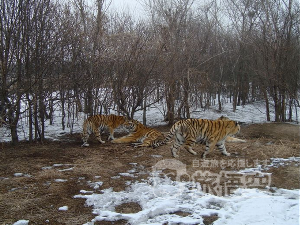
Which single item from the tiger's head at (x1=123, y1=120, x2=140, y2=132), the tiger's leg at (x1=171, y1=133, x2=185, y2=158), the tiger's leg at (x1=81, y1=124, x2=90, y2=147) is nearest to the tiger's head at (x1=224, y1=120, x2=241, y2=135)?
the tiger's leg at (x1=171, y1=133, x2=185, y2=158)

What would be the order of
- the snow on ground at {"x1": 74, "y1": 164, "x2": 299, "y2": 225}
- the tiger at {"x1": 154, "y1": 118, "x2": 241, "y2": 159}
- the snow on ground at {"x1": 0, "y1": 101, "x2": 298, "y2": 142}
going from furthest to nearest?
the snow on ground at {"x1": 0, "y1": 101, "x2": 298, "y2": 142}
the tiger at {"x1": 154, "y1": 118, "x2": 241, "y2": 159}
the snow on ground at {"x1": 74, "y1": 164, "x2": 299, "y2": 225}

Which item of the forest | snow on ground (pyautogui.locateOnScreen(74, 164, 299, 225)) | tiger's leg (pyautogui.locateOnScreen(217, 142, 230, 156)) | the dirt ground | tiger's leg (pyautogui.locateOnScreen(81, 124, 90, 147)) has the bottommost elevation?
snow on ground (pyautogui.locateOnScreen(74, 164, 299, 225))

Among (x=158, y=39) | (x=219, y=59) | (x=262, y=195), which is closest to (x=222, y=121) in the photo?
(x=262, y=195)

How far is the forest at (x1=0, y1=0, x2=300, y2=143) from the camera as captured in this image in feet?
27.2

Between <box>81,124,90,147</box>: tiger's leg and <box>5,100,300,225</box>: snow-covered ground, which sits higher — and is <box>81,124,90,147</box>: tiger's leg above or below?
above

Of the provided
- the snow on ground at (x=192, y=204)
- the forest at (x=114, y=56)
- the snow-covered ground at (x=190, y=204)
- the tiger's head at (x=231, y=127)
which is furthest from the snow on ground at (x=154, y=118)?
the snow on ground at (x=192, y=204)

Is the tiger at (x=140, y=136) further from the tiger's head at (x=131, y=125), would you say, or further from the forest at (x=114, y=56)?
the forest at (x=114, y=56)

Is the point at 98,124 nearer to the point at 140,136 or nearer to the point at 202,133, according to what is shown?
the point at 140,136

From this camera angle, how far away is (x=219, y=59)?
58.8 feet

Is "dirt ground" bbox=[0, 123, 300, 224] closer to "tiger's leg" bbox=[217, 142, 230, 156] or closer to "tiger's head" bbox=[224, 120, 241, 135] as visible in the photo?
"tiger's leg" bbox=[217, 142, 230, 156]

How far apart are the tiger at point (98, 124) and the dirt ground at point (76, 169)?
38 cm

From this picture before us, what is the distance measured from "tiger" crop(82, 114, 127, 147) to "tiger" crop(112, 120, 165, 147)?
0.38 m

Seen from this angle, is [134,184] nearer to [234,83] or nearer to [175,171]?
[175,171]

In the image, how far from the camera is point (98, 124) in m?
9.65
